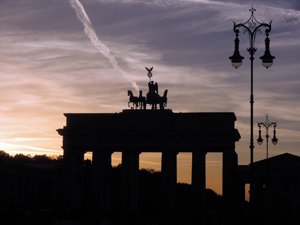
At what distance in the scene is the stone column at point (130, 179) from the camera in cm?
11925

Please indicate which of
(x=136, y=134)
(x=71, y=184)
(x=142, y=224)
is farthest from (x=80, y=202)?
(x=142, y=224)

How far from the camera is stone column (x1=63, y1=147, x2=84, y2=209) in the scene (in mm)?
118562

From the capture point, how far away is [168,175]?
387 ft

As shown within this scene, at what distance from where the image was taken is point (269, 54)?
171ft

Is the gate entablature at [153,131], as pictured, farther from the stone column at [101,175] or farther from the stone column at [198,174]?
the stone column at [101,175]

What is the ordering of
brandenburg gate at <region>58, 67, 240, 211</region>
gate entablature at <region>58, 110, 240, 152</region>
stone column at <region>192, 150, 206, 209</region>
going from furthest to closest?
stone column at <region>192, 150, 206, 209</region> → brandenburg gate at <region>58, 67, 240, 211</region> → gate entablature at <region>58, 110, 240, 152</region>

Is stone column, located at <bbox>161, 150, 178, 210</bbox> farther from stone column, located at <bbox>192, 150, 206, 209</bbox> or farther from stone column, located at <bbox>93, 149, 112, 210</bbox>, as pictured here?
stone column, located at <bbox>93, 149, 112, 210</bbox>

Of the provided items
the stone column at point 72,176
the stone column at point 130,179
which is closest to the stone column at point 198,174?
the stone column at point 130,179

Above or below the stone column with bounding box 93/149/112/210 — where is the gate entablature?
above

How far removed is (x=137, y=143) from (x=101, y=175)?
26.5 ft

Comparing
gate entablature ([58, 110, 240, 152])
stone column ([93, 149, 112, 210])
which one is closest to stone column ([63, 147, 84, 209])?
gate entablature ([58, 110, 240, 152])

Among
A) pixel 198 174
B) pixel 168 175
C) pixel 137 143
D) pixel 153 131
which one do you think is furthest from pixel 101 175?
pixel 198 174

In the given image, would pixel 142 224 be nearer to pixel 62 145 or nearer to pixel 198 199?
pixel 198 199

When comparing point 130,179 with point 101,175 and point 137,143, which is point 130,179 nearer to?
point 101,175
